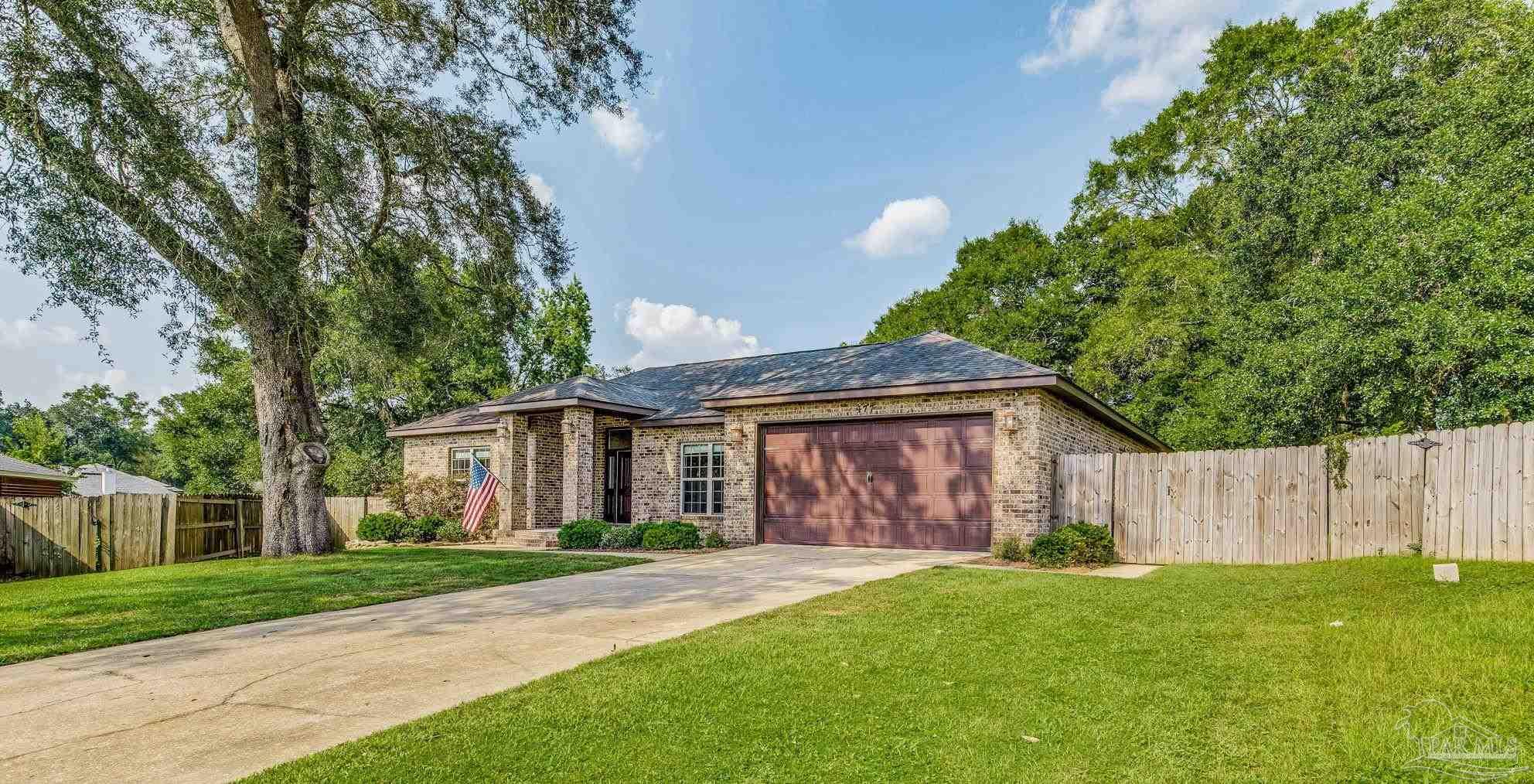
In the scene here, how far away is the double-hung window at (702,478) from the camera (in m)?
16.2

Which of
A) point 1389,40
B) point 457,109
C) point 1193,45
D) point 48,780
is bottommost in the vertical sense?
point 48,780

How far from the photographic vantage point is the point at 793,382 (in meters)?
15.4

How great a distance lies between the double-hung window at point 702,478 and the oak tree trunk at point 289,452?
6.98 metres

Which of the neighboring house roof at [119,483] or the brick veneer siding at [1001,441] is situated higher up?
the brick veneer siding at [1001,441]

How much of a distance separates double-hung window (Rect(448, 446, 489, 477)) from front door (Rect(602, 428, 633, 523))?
391cm

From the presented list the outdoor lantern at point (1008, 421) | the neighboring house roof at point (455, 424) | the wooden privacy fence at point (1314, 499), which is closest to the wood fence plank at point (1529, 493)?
the wooden privacy fence at point (1314, 499)

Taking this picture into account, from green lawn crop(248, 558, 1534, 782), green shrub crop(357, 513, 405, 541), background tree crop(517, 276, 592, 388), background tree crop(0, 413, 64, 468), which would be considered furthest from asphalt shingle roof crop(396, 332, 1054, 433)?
background tree crop(0, 413, 64, 468)

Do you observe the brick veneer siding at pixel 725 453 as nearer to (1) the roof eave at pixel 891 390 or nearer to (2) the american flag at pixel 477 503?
(1) the roof eave at pixel 891 390

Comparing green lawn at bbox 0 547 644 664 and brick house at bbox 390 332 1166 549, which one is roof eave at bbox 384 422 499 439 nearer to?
brick house at bbox 390 332 1166 549

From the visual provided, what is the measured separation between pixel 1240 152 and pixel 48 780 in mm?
25781

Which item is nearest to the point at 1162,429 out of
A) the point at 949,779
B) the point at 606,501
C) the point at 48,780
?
the point at 606,501

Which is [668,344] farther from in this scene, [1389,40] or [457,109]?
[1389,40]

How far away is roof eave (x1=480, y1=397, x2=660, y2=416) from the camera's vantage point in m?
16.3

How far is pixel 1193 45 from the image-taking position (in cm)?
2725
